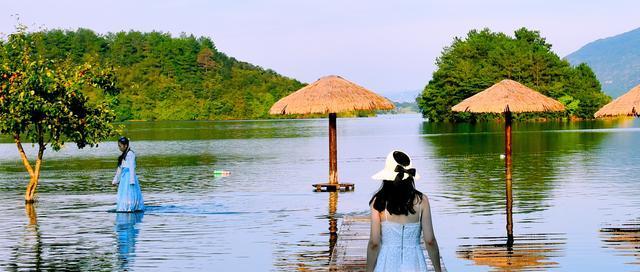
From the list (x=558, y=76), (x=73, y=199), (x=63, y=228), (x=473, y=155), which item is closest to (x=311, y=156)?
(x=473, y=155)

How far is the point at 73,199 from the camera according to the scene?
107 ft

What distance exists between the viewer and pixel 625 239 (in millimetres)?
21359

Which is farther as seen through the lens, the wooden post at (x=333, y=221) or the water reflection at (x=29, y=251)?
the wooden post at (x=333, y=221)

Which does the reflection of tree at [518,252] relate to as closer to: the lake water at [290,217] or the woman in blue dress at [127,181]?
the lake water at [290,217]

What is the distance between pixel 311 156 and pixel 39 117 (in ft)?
110

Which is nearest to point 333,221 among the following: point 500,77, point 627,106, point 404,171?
point 627,106

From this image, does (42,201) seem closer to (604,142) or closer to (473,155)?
(473,155)

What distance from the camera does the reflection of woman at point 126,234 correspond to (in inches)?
770

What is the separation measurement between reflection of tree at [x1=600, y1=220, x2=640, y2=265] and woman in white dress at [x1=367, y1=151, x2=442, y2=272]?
9470 mm

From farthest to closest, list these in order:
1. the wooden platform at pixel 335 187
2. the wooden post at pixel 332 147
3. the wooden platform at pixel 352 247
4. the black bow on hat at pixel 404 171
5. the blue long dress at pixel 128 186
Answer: the wooden platform at pixel 335 187
the wooden post at pixel 332 147
the blue long dress at pixel 128 186
the wooden platform at pixel 352 247
the black bow on hat at pixel 404 171

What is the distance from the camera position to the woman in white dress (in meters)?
9.55

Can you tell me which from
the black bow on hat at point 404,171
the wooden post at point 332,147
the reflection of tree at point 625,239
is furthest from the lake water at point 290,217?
the black bow on hat at point 404,171

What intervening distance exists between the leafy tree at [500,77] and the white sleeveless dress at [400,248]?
12941 cm

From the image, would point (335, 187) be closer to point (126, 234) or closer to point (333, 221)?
point (333, 221)
